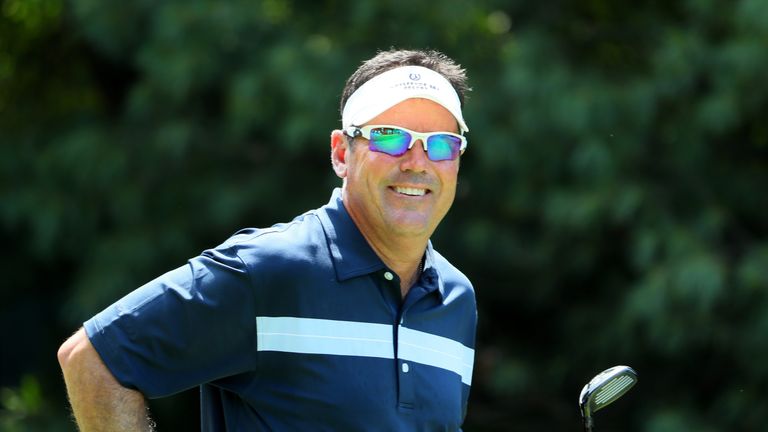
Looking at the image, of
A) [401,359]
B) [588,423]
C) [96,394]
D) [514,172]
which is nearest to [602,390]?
[588,423]

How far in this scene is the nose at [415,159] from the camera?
10.5ft

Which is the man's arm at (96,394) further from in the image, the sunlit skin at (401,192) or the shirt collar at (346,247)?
the sunlit skin at (401,192)

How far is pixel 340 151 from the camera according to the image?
11.1ft

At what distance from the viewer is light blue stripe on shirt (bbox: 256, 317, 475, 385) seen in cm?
292

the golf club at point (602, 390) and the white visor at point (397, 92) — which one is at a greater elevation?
the white visor at point (397, 92)

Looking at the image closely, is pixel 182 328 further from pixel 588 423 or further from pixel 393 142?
pixel 588 423

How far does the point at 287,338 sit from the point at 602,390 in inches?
36.4

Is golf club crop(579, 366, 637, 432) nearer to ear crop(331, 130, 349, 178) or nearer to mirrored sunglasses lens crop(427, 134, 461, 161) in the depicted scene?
mirrored sunglasses lens crop(427, 134, 461, 161)

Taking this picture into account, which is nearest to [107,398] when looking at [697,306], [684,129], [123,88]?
[697,306]

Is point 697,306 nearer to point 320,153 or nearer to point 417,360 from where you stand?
point 320,153

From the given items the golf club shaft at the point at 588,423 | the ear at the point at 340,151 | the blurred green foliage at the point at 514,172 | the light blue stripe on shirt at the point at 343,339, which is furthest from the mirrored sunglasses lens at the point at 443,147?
the blurred green foliage at the point at 514,172

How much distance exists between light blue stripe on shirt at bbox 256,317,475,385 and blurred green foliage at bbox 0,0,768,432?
4.71 m

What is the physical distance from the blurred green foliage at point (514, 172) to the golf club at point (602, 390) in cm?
429

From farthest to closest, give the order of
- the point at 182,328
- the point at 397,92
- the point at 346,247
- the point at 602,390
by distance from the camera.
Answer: the point at 602,390
the point at 397,92
the point at 346,247
the point at 182,328
